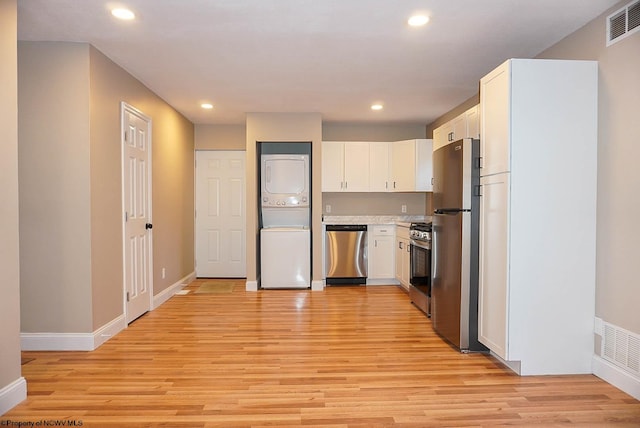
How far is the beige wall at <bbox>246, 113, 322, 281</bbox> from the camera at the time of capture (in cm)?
558

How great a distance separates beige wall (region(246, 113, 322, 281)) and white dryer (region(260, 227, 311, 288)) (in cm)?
12

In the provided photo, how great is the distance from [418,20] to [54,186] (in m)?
3.02

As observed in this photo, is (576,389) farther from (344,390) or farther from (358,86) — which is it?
(358,86)

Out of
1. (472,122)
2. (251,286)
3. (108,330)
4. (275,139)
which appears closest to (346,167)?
(275,139)

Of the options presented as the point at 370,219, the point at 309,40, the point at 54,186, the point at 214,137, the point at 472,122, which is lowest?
the point at 370,219

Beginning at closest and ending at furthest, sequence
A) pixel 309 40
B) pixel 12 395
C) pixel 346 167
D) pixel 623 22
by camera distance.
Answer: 1. pixel 12 395
2. pixel 623 22
3. pixel 309 40
4. pixel 346 167

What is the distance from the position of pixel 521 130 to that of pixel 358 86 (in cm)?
205

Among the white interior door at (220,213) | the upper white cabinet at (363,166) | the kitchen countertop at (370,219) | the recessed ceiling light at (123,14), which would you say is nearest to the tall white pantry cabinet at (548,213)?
the recessed ceiling light at (123,14)

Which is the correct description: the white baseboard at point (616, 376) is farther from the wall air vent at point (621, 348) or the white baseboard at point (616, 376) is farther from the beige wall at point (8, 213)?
the beige wall at point (8, 213)

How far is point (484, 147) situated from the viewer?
9.95 feet

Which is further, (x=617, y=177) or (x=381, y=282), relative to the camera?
(x=381, y=282)

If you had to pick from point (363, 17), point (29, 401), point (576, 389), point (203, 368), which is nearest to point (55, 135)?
point (29, 401)

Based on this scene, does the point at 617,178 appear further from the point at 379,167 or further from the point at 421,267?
the point at 379,167

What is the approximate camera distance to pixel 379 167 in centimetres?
619
